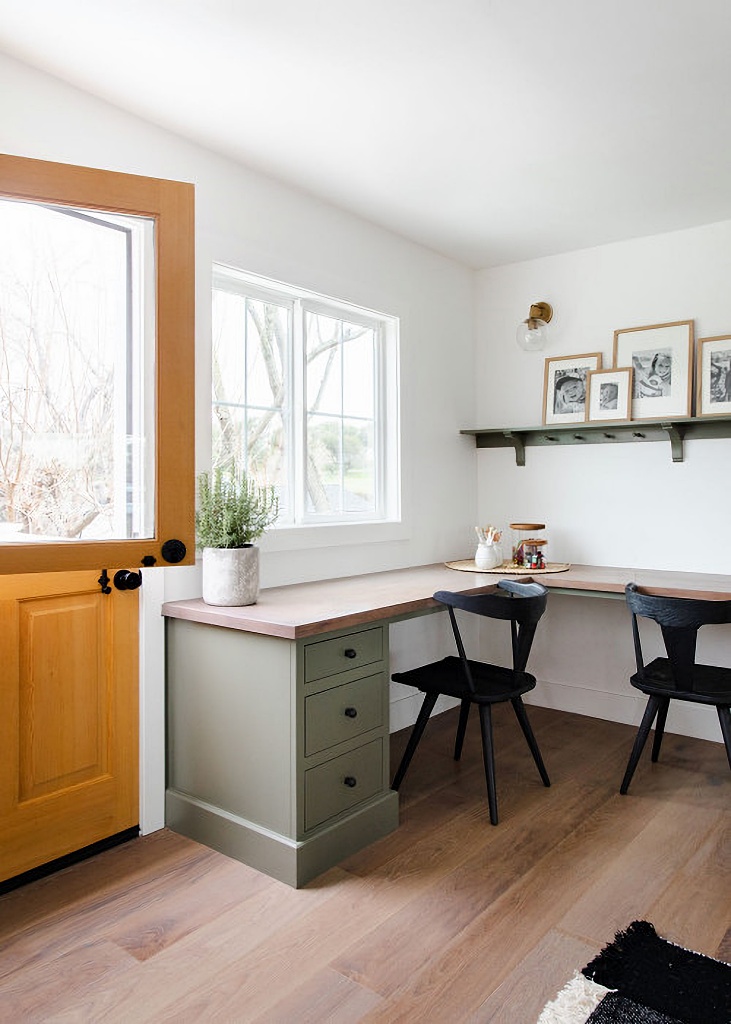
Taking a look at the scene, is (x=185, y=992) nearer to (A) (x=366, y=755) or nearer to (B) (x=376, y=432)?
(A) (x=366, y=755)

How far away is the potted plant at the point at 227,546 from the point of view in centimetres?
247

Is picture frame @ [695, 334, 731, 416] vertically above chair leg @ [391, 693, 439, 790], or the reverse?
picture frame @ [695, 334, 731, 416]

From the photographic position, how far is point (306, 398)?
10.5 feet

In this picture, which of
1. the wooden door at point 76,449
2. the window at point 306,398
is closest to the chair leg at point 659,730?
the window at point 306,398

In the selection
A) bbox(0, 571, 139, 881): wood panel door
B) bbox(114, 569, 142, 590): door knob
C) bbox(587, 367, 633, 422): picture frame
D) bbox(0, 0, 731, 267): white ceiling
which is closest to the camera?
bbox(0, 0, 731, 267): white ceiling

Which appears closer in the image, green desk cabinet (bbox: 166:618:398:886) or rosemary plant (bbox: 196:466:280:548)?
green desk cabinet (bbox: 166:618:398:886)

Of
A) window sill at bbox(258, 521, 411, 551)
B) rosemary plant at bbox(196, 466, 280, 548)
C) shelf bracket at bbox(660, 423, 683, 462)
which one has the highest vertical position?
shelf bracket at bbox(660, 423, 683, 462)

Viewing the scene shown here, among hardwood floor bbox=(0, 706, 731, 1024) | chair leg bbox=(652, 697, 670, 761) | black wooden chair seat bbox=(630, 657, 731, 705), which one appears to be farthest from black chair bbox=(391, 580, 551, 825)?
chair leg bbox=(652, 697, 670, 761)

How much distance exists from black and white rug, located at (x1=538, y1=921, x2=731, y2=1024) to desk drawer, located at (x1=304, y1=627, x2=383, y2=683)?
104 cm

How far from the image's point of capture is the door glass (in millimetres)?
1988

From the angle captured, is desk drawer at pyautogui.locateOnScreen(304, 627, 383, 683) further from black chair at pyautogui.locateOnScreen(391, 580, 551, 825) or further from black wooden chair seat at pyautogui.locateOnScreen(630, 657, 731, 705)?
black wooden chair seat at pyautogui.locateOnScreen(630, 657, 731, 705)

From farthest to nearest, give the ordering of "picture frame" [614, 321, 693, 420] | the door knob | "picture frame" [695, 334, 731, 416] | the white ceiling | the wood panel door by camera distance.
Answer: "picture frame" [614, 321, 693, 420]
"picture frame" [695, 334, 731, 416]
the door knob
the wood panel door
the white ceiling

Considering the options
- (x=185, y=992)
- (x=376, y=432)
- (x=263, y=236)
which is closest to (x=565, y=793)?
Answer: (x=185, y=992)

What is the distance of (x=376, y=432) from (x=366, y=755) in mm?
1712
